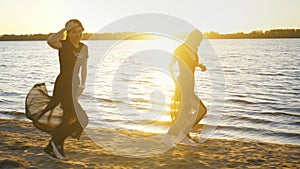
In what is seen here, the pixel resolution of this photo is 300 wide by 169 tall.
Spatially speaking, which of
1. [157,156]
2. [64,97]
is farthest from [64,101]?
[157,156]

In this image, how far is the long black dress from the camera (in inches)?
239

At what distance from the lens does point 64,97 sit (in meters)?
6.15

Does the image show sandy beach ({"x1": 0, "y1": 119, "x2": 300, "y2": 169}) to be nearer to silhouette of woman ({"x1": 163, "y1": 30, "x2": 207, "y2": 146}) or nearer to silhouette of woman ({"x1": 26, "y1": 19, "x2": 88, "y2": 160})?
silhouette of woman ({"x1": 163, "y1": 30, "x2": 207, "y2": 146})

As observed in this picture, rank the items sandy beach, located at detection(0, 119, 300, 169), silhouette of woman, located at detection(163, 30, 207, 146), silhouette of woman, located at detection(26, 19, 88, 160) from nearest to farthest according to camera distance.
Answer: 1. silhouette of woman, located at detection(26, 19, 88, 160)
2. sandy beach, located at detection(0, 119, 300, 169)
3. silhouette of woman, located at detection(163, 30, 207, 146)

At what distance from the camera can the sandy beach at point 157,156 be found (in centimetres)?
696

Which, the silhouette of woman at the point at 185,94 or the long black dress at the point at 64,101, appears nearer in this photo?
the long black dress at the point at 64,101

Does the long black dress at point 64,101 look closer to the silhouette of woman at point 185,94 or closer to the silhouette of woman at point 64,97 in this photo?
the silhouette of woman at point 64,97

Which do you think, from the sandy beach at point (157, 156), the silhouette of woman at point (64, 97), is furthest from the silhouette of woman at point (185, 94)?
the silhouette of woman at point (64, 97)

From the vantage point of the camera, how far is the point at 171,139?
8688 mm

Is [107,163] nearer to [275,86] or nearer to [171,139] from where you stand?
[171,139]

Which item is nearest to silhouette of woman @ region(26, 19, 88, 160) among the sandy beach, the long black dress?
the long black dress

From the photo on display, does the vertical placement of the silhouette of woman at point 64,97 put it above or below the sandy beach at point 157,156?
above

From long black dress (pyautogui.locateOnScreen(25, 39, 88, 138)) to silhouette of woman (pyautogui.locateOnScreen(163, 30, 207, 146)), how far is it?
254 centimetres

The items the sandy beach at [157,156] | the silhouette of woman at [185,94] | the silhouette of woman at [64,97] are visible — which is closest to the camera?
the silhouette of woman at [64,97]
